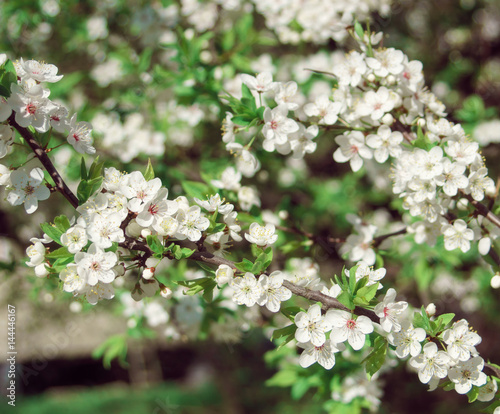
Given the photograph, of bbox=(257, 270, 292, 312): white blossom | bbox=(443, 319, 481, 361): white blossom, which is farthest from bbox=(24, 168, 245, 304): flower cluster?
bbox=(443, 319, 481, 361): white blossom

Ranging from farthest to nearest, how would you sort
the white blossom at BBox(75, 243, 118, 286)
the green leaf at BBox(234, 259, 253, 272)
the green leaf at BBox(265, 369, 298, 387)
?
1. the green leaf at BBox(265, 369, 298, 387)
2. the green leaf at BBox(234, 259, 253, 272)
3. the white blossom at BBox(75, 243, 118, 286)

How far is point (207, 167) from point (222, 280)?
159cm

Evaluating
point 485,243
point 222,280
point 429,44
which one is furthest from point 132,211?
point 429,44

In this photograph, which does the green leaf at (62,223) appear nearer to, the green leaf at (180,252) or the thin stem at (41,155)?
the thin stem at (41,155)

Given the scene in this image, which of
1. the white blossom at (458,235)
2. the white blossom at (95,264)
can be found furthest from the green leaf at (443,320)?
the white blossom at (95,264)

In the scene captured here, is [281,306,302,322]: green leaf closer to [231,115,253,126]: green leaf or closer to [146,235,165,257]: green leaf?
[146,235,165,257]: green leaf

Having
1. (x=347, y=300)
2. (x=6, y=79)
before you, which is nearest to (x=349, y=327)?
(x=347, y=300)

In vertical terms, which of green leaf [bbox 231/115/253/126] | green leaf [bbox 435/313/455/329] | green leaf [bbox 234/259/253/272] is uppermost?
green leaf [bbox 231/115/253/126]

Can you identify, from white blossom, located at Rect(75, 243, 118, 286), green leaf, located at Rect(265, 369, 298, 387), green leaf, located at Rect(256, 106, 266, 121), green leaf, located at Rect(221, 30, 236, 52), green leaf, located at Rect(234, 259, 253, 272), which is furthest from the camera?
green leaf, located at Rect(221, 30, 236, 52)

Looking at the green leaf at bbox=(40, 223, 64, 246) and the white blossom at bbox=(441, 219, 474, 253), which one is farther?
the white blossom at bbox=(441, 219, 474, 253)

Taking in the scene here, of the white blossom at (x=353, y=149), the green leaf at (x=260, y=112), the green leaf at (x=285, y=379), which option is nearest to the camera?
the green leaf at (x=260, y=112)

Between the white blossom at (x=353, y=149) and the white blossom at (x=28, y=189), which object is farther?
the white blossom at (x=353, y=149)

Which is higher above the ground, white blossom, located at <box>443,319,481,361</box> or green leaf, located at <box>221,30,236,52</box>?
green leaf, located at <box>221,30,236,52</box>

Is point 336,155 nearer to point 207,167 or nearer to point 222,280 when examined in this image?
point 222,280
